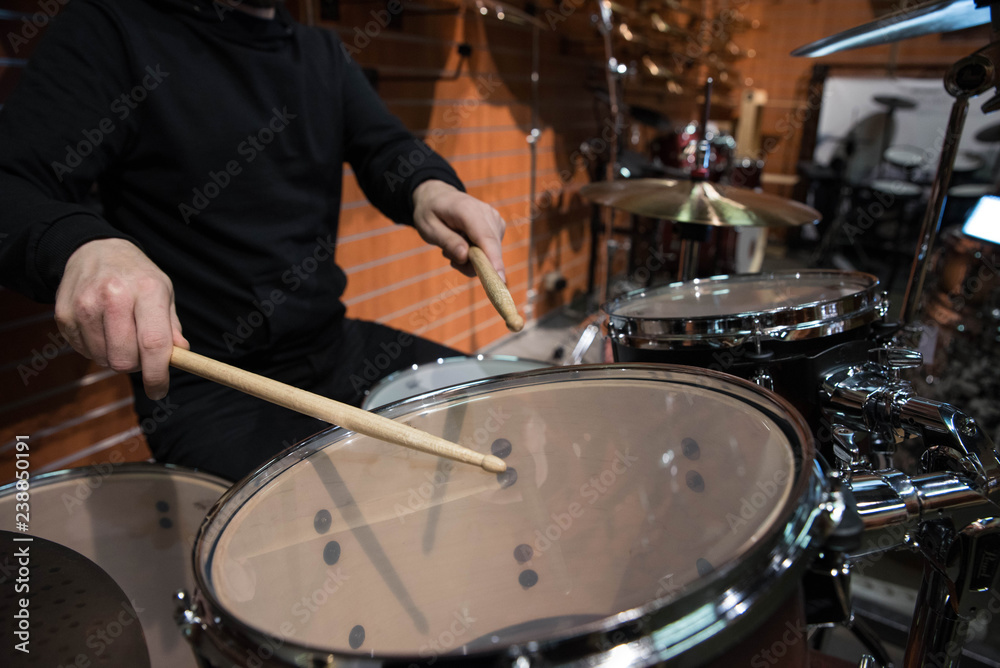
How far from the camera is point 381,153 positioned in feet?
3.47

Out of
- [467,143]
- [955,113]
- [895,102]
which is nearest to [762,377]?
[955,113]

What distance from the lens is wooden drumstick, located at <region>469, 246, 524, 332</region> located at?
0.58 metres

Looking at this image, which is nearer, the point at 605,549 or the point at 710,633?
the point at 710,633

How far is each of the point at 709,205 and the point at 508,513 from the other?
993mm

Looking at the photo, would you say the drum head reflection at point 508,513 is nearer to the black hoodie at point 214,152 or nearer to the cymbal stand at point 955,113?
the black hoodie at point 214,152

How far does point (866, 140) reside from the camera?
4.75 meters

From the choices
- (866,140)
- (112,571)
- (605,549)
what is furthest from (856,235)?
(112,571)

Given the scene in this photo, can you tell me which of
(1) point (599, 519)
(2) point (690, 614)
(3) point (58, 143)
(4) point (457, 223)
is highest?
(3) point (58, 143)

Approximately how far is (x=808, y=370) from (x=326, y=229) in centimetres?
82

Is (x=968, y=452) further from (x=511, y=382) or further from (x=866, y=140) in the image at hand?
(x=866, y=140)

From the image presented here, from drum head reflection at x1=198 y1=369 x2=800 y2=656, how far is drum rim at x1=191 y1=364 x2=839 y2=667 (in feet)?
0.24

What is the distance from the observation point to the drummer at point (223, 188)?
28.0 inches

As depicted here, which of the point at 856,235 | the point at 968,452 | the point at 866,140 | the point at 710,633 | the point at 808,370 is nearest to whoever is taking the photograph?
the point at 710,633

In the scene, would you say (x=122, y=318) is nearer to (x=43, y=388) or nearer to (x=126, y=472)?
(x=126, y=472)
